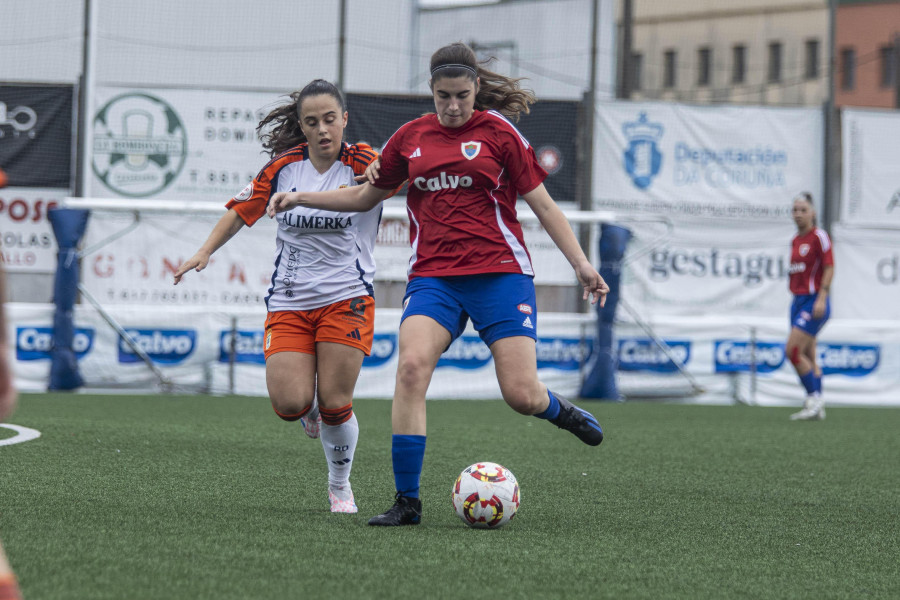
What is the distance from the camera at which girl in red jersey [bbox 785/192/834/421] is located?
1146cm

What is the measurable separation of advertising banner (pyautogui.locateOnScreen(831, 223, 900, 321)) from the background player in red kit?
1349 centimetres

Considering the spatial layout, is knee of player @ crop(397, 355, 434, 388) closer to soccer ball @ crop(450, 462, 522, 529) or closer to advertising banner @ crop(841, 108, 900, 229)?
soccer ball @ crop(450, 462, 522, 529)

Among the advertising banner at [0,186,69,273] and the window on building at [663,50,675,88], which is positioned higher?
the window on building at [663,50,675,88]

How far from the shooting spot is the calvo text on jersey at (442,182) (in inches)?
182

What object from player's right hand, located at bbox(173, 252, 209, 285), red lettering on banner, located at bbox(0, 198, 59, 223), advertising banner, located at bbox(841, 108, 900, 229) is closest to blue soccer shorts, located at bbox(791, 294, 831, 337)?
advertising banner, located at bbox(841, 108, 900, 229)

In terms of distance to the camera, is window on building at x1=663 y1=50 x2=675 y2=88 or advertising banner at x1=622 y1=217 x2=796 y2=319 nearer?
advertising banner at x1=622 y1=217 x2=796 y2=319

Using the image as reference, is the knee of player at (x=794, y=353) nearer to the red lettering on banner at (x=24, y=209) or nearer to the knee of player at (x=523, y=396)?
the knee of player at (x=523, y=396)

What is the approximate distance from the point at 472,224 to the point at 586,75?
44.1 feet

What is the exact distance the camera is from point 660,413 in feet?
38.9

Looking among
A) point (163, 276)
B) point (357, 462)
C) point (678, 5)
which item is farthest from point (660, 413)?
point (678, 5)

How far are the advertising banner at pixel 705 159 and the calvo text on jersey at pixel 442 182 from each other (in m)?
12.4

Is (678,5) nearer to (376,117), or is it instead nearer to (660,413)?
(376,117)

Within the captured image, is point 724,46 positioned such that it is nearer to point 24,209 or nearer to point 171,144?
point 171,144

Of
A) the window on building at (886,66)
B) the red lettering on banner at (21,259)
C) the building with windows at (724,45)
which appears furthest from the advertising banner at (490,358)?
the window on building at (886,66)
